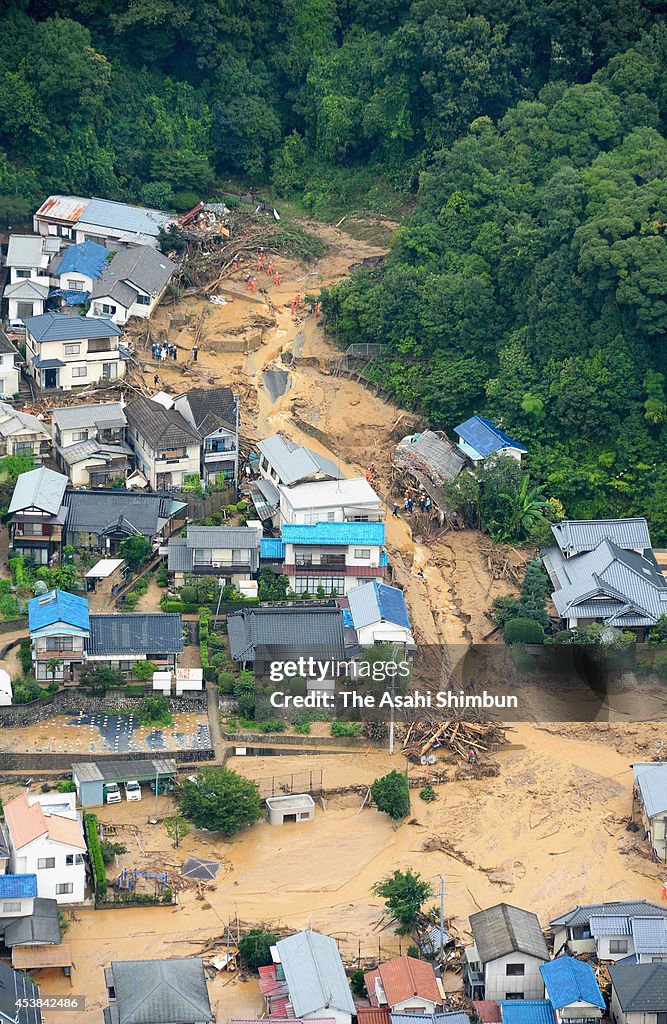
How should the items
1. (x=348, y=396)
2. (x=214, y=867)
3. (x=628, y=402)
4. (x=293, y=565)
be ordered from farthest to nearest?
(x=348, y=396)
(x=628, y=402)
(x=293, y=565)
(x=214, y=867)

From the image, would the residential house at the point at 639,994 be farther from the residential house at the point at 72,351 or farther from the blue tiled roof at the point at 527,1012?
the residential house at the point at 72,351

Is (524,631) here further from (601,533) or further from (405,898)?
(405,898)

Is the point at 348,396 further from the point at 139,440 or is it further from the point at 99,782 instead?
the point at 99,782

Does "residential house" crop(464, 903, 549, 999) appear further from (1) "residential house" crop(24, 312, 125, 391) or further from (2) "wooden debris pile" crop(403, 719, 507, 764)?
(1) "residential house" crop(24, 312, 125, 391)

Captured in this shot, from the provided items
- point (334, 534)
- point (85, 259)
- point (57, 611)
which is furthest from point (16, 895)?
point (85, 259)

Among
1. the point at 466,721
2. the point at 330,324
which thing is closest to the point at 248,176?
the point at 330,324

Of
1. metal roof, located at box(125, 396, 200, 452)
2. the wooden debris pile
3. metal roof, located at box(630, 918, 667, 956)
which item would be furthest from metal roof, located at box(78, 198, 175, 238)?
metal roof, located at box(630, 918, 667, 956)
